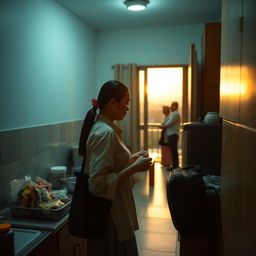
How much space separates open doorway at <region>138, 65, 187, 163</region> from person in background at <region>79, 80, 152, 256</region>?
375cm

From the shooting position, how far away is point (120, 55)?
16.8 ft

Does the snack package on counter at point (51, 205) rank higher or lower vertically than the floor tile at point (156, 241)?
higher

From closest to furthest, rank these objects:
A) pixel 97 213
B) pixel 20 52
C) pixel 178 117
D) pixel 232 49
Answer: pixel 232 49 → pixel 97 213 → pixel 20 52 → pixel 178 117

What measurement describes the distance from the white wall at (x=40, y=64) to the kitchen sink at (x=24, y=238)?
0.90m

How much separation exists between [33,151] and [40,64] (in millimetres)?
928

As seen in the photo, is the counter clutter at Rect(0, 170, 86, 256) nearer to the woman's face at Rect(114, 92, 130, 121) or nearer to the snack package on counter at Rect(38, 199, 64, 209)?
the snack package on counter at Rect(38, 199, 64, 209)

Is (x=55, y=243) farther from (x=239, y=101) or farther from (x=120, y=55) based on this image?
(x=120, y=55)

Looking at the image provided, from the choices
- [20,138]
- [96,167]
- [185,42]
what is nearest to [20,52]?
[20,138]

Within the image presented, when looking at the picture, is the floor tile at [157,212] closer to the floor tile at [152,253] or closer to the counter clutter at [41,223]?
the floor tile at [152,253]

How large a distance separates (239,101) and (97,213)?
87 cm

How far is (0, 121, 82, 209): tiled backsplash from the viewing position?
219 centimetres

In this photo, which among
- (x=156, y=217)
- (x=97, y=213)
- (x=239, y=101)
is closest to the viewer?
(x=239, y=101)

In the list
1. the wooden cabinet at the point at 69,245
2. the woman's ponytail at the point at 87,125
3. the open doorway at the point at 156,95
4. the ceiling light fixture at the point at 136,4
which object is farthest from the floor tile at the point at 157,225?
the ceiling light fixture at the point at 136,4

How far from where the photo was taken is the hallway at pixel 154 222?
8.76 feet
